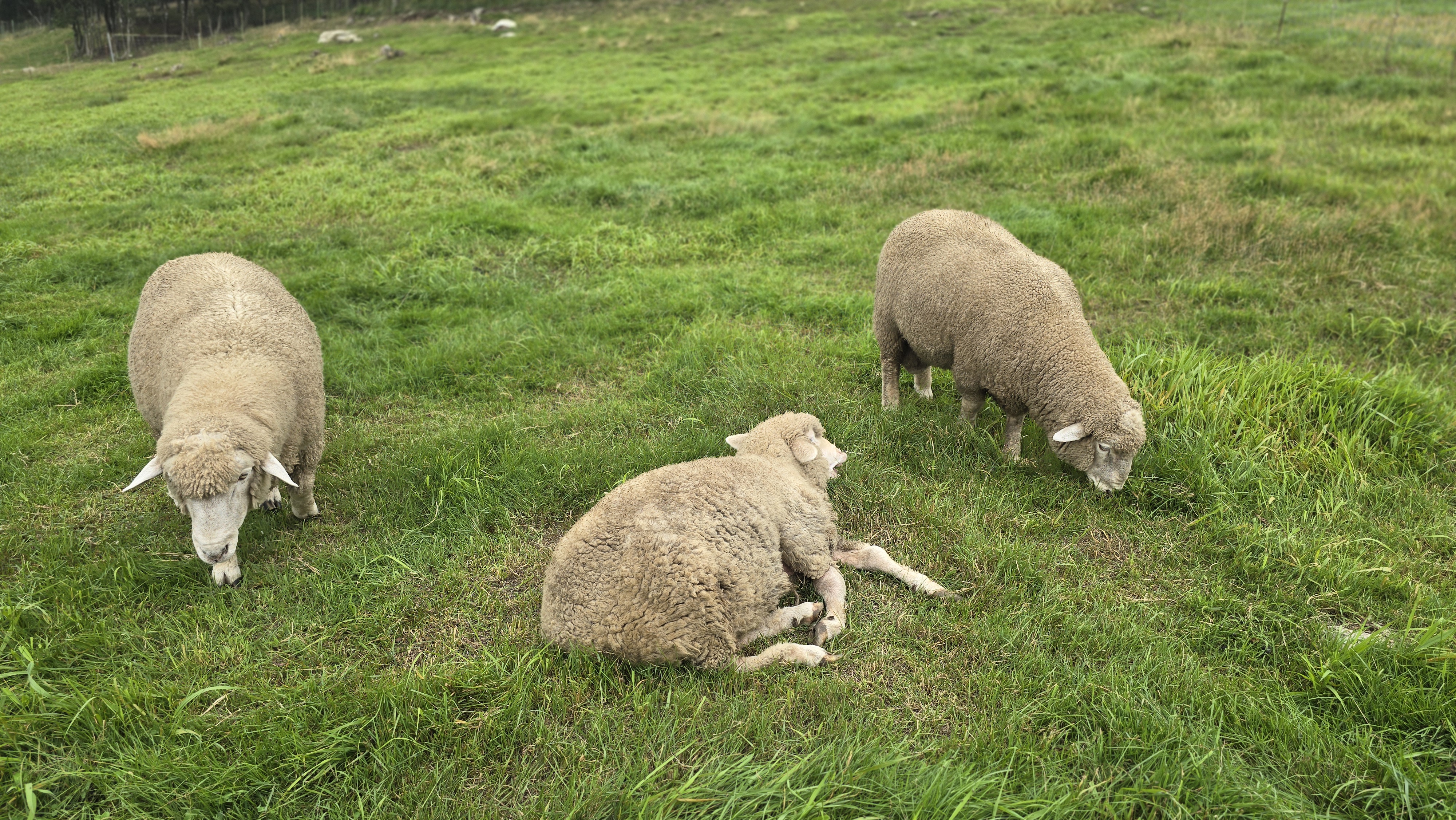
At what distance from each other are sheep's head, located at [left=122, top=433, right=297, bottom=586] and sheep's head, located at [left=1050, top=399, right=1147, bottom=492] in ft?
13.9

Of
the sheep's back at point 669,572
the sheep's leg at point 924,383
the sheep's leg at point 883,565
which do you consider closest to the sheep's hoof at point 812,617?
the sheep's back at point 669,572

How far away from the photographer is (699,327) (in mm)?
6172

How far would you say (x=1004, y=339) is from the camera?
14.5 ft

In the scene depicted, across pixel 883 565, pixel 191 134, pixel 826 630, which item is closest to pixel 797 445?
pixel 883 565

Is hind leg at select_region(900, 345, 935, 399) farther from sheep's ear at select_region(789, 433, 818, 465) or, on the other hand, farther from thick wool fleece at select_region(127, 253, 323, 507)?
thick wool fleece at select_region(127, 253, 323, 507)

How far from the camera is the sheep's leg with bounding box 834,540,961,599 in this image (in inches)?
136

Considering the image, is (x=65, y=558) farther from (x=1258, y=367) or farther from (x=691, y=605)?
(x=1258, y=367)

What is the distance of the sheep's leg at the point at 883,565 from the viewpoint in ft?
11.3

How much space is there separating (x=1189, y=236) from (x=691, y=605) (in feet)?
23.4

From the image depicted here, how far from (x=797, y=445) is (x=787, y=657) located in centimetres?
126

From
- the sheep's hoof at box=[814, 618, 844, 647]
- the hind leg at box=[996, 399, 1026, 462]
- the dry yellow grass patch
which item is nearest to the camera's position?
the sheep's hoof at box=[814, 618, 844, 647]

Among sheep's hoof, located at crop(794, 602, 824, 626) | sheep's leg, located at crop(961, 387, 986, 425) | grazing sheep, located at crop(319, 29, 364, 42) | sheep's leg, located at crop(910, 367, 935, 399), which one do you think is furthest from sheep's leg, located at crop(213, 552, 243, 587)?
grazing sheep, located at crop(319, 29, 364, 42)

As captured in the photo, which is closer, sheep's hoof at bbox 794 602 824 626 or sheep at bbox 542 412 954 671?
sheep at bbox 542 412 954 671

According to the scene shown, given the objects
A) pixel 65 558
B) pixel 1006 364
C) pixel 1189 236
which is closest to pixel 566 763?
pixel 65 558
